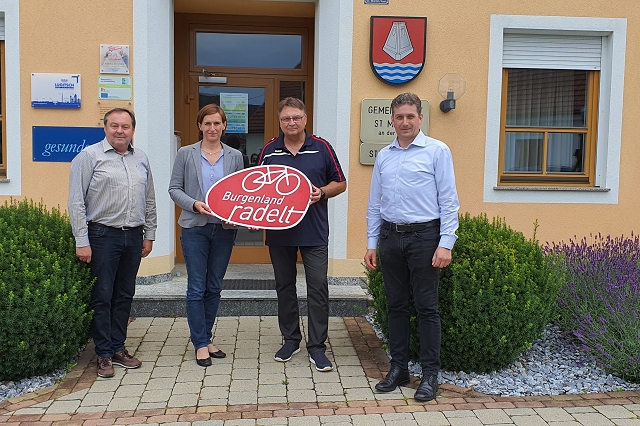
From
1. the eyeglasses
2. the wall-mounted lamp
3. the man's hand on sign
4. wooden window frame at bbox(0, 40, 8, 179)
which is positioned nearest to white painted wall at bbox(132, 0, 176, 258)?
Result: wooden window frame at bbox(0, 40, 8, 179)

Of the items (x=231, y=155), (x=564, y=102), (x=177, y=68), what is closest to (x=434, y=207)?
(x=231, y=155)

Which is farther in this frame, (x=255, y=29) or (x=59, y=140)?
(x=255, y=29)

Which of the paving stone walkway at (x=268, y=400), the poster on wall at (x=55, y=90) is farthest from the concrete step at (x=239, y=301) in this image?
the poster on wall at (x=55, y=90)

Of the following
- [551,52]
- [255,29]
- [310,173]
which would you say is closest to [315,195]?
[310,173]

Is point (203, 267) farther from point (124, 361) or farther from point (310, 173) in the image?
point (310, 173)

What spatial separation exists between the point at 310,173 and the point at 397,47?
8.49 feet

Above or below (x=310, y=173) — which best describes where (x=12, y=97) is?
above

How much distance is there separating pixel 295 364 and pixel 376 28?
3706 mm

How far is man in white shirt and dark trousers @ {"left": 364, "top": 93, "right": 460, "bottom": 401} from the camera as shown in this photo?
12.4ft

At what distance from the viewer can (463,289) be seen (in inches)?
162

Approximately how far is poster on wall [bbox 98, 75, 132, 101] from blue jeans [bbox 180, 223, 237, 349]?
2.48 metres

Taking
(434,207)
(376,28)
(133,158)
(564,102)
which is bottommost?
(434,207)

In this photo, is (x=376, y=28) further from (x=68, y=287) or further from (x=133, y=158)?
(x=68, y=287)

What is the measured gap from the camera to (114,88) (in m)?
6.22
